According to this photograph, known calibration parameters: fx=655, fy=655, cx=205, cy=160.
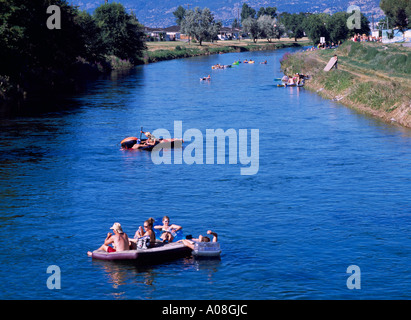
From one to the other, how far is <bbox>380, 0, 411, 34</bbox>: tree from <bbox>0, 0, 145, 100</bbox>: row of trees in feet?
224

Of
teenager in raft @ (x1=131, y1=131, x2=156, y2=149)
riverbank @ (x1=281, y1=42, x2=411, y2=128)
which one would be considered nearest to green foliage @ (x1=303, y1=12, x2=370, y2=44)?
riverbank @ (x1=281, y1=42, x2=411, y2=128)

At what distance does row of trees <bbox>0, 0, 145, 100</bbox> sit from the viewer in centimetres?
7094

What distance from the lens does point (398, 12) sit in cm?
15250

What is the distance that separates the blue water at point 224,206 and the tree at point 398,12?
101m

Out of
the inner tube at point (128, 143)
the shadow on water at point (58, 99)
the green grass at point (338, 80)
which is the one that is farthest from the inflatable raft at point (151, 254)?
the green grass at point (338, 80)

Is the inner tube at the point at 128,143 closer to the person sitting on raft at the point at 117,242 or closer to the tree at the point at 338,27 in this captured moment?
the person sitting on raft at the point at 117,242

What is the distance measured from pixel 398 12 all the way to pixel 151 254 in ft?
465

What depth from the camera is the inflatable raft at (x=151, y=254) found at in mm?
24219

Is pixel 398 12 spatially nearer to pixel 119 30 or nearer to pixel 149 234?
pixel 119 30

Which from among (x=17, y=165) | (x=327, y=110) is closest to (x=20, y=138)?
(x=17, y=165)

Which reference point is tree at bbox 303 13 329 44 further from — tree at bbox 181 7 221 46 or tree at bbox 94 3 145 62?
tree at bbox 94 3 145 62

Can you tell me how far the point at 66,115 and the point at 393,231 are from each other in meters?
41.2

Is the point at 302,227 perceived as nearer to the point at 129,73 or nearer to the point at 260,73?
the point at 260,73

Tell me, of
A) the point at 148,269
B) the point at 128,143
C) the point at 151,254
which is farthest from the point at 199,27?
the point at 148,269
